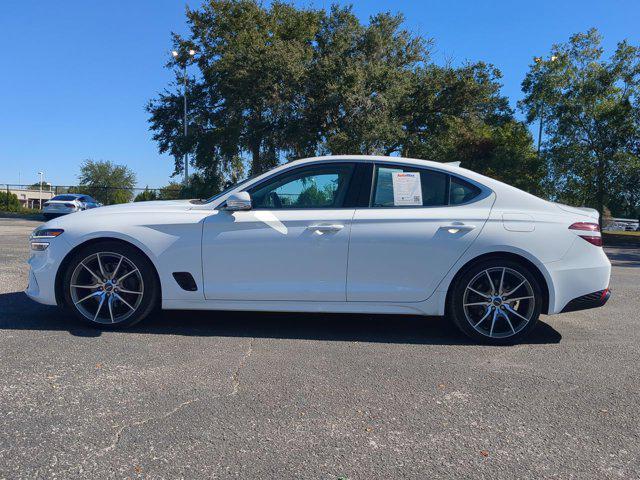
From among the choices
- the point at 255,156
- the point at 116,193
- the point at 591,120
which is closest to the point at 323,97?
the point at 255,156

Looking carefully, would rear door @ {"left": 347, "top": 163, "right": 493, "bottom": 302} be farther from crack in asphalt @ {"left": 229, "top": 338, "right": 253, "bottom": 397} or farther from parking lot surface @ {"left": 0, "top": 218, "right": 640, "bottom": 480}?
crack in asphalt @ {"left": 229, "top": 338, "right": 253, "bottom": 397}

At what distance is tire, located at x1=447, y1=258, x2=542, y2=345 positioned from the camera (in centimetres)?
438

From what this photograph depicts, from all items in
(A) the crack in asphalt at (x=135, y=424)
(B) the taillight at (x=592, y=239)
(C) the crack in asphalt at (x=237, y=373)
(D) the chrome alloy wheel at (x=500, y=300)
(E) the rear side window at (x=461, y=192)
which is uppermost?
(E) the rear side window at (x=461, y=192)

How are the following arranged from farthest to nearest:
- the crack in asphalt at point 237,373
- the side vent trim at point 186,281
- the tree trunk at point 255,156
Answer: the tree trunk at point 255,156 → the side vent trim at point 186,281 → the crack in asphalt at point 237,373

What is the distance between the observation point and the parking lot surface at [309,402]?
2.46 meters

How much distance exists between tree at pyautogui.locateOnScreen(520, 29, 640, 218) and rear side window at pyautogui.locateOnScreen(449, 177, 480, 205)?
70.4ft

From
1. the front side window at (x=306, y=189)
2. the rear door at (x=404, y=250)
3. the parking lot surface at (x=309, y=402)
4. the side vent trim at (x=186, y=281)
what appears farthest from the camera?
the front side window at (x=306, y=189)

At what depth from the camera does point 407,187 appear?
4.59 meters

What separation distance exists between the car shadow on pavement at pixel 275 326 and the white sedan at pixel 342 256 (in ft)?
0.83

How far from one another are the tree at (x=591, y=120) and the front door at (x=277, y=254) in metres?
22.3

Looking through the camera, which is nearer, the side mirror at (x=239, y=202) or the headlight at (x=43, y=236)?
the side mirror at (x=239, y=202)

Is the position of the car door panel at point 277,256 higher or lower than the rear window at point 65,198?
lower

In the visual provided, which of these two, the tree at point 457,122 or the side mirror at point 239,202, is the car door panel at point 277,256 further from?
the tree at point 457,122

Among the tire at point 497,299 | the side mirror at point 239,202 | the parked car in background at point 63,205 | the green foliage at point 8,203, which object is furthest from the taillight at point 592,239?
the green foliage at point 8,203
